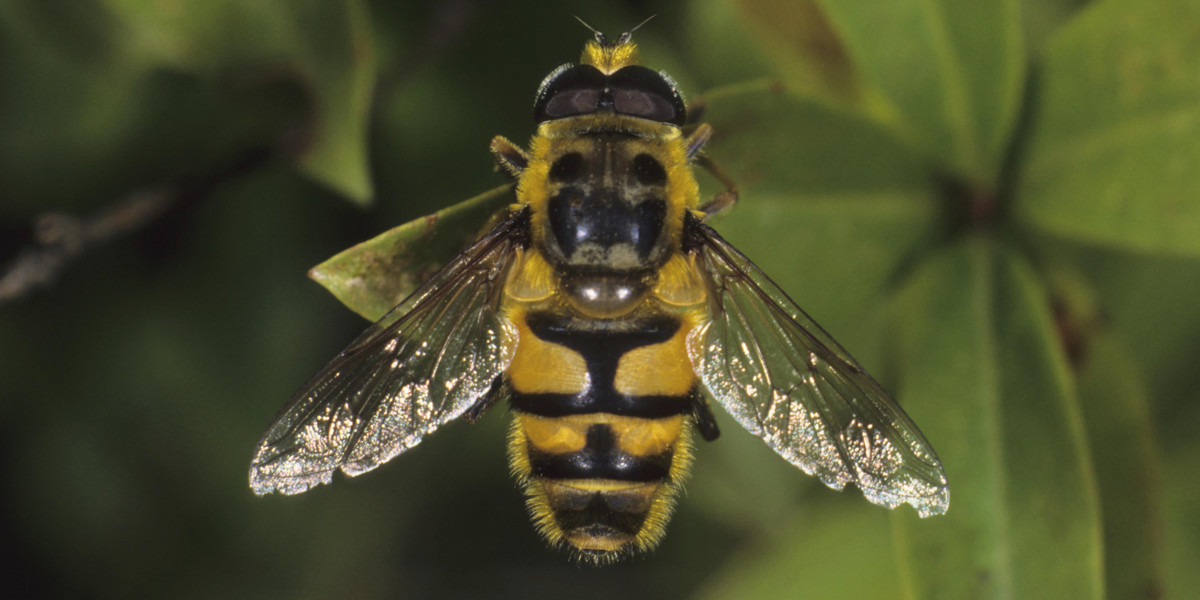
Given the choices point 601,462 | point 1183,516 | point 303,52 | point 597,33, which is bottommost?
point 1183,516

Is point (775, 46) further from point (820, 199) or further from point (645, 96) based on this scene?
point (645, 96)

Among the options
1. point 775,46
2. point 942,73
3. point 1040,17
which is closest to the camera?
point 942,73

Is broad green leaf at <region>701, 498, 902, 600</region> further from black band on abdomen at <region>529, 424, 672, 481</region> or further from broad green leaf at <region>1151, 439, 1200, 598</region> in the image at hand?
black band on abdomen at <region>529, 424, 672, 481</region>

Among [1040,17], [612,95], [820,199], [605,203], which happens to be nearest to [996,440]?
[820,199]

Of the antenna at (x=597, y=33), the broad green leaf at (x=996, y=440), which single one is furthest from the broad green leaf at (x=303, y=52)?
the broad green leaf at (x=996, y=440)

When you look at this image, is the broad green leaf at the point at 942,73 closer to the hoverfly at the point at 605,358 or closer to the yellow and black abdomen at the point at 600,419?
the hoverfly at the point at 605,358
